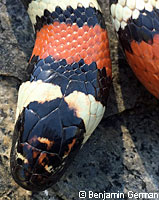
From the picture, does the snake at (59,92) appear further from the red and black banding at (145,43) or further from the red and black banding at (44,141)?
the red and black banding at (145,43)

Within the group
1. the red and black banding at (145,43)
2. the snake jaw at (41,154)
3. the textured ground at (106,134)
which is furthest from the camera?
the textured ground at (106,134)

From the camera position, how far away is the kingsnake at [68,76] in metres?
1.64

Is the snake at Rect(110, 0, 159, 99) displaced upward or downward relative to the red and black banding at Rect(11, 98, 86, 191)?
upward

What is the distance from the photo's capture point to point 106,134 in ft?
6.73

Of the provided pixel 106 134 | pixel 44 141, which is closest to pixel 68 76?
pixel 44 141

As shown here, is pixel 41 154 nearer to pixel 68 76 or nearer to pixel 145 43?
pixel 68 76

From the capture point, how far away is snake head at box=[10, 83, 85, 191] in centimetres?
162

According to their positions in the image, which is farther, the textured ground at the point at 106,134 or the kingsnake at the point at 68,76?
the textured ground at the point at 106,134

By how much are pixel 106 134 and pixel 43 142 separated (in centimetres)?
53

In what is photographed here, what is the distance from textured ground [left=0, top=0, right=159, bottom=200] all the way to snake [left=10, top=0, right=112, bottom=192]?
20 centimetres

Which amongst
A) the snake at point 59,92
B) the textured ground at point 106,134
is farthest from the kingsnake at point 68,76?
the textured ground at point 106,134

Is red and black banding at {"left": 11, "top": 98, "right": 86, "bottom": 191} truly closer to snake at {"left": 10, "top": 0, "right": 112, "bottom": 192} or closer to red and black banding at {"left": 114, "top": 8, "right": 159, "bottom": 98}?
snake at {"left": 10, "top": 0, "right": 112, "bottom": 192}

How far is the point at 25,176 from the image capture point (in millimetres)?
1645

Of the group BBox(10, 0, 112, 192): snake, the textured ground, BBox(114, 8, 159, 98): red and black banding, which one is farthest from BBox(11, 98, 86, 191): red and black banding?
BBox(114, 8, 159, 98): red and black banding
